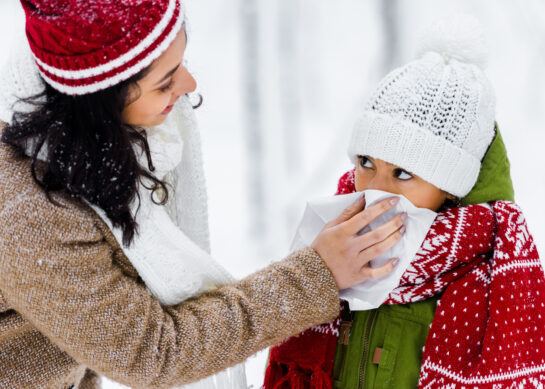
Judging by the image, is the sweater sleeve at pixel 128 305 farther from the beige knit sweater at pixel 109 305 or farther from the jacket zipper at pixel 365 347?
the jacket zipper at pixel 365 347

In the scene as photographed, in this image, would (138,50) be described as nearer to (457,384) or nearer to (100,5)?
(100,5)

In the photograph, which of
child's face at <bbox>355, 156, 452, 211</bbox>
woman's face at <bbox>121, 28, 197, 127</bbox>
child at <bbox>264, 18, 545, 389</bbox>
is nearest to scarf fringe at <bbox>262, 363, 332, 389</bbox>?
child at <bbox>264, 18, 545, 389</bbox>

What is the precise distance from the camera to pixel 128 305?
1.02 metres

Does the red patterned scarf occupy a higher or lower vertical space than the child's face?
lower

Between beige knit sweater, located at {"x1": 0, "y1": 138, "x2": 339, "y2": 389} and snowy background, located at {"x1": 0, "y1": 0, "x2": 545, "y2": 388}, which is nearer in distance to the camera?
beige knit sweater, located at {"x1": 0, "y1": 138, "x2": 339, "y2": 389}

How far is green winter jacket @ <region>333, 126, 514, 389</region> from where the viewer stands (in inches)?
44.6

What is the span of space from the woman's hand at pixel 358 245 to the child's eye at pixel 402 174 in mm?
68

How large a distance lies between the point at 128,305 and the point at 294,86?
1.95 m

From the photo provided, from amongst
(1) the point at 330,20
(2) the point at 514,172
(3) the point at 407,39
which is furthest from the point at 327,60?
(2) the point at 514,172

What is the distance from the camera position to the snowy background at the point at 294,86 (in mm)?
2625

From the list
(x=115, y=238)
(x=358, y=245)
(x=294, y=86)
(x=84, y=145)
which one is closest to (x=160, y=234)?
(x=115, y=238)

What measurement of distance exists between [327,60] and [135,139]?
6.39ft

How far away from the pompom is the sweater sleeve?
1.51ft

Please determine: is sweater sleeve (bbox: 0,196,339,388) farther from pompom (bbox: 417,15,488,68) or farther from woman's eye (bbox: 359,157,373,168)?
pompom (bbox: 417,15,488,68)
